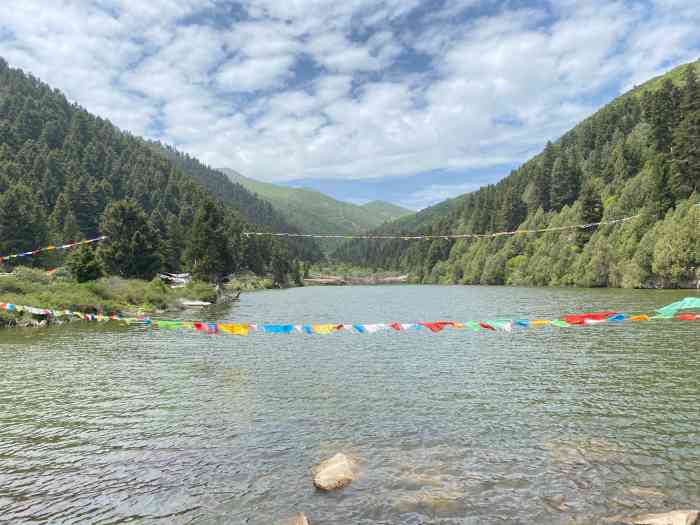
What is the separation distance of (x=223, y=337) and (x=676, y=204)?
73.7 meters

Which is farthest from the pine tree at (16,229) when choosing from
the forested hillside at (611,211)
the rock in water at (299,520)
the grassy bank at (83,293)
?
the forested hillside at (611,211)

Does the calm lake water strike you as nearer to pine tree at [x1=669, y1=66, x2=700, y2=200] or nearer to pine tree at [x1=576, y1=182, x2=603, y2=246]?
pine tree at [x1=669, y1=66, x2=700, y2=200]

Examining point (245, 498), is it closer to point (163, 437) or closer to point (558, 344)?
point (163, 437)

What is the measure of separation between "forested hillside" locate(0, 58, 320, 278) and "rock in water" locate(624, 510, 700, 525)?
7387 centimetres

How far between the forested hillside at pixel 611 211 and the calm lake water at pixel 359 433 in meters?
50.2

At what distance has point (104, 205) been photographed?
143 m

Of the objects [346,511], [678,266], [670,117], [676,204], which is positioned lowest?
[346,511]

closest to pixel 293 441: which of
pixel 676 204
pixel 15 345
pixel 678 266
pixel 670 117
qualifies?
pixel 15 345

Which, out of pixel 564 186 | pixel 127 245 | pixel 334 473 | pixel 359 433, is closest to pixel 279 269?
pixel 127 245

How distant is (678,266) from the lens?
63344mm

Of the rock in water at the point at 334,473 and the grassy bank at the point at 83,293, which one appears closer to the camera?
the rock in water at the point at 334,473

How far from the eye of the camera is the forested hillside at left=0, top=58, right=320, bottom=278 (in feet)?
245

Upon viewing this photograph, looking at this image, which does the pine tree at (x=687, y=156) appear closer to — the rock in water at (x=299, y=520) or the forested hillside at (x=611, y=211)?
the forested hillside at (x=611, y=211)

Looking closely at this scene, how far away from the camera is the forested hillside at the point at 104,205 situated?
245ft
